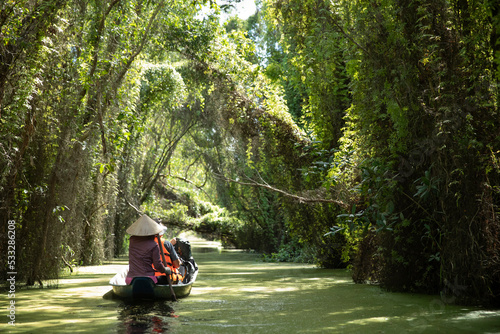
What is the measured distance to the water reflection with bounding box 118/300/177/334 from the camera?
5.65 m

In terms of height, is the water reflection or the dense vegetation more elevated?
the dense vegetation

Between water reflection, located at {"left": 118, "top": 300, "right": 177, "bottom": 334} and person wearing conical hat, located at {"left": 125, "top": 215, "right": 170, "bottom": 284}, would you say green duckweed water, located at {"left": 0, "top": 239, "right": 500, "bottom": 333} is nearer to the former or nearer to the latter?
water reflection, located at {"left": 118, "top": 300, "right": 177, "bottom": 334}

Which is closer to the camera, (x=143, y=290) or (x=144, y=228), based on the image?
(x=143, y=290)

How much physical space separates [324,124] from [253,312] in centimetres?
638

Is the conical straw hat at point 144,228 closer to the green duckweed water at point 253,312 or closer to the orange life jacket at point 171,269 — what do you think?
the orange life jacket at point 171,269

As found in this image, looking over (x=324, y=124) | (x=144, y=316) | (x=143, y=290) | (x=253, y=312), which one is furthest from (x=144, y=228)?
(x=324, y=124)

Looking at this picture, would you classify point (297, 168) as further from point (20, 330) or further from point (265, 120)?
point (20, 330)

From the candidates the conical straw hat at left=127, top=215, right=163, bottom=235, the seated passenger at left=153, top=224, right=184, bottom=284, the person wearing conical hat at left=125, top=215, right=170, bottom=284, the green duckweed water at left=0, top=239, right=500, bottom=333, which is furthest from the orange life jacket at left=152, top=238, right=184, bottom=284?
the green duckweed water at left=0, top=239, right=500, bottom=333

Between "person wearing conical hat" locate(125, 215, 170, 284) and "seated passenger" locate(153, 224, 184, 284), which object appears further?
"seated passenger" locate(153, 224, 184, 284)

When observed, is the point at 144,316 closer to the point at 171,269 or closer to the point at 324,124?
the point at 171,269

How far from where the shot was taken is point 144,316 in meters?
6.61

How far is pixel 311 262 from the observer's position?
16344 millimetres

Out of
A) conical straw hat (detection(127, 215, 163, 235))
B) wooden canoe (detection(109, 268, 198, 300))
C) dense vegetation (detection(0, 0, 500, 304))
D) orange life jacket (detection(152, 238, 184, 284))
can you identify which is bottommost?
wooden canoe (detection(109, 268, 198, 300))

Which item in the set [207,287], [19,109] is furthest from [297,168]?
[19,109]
